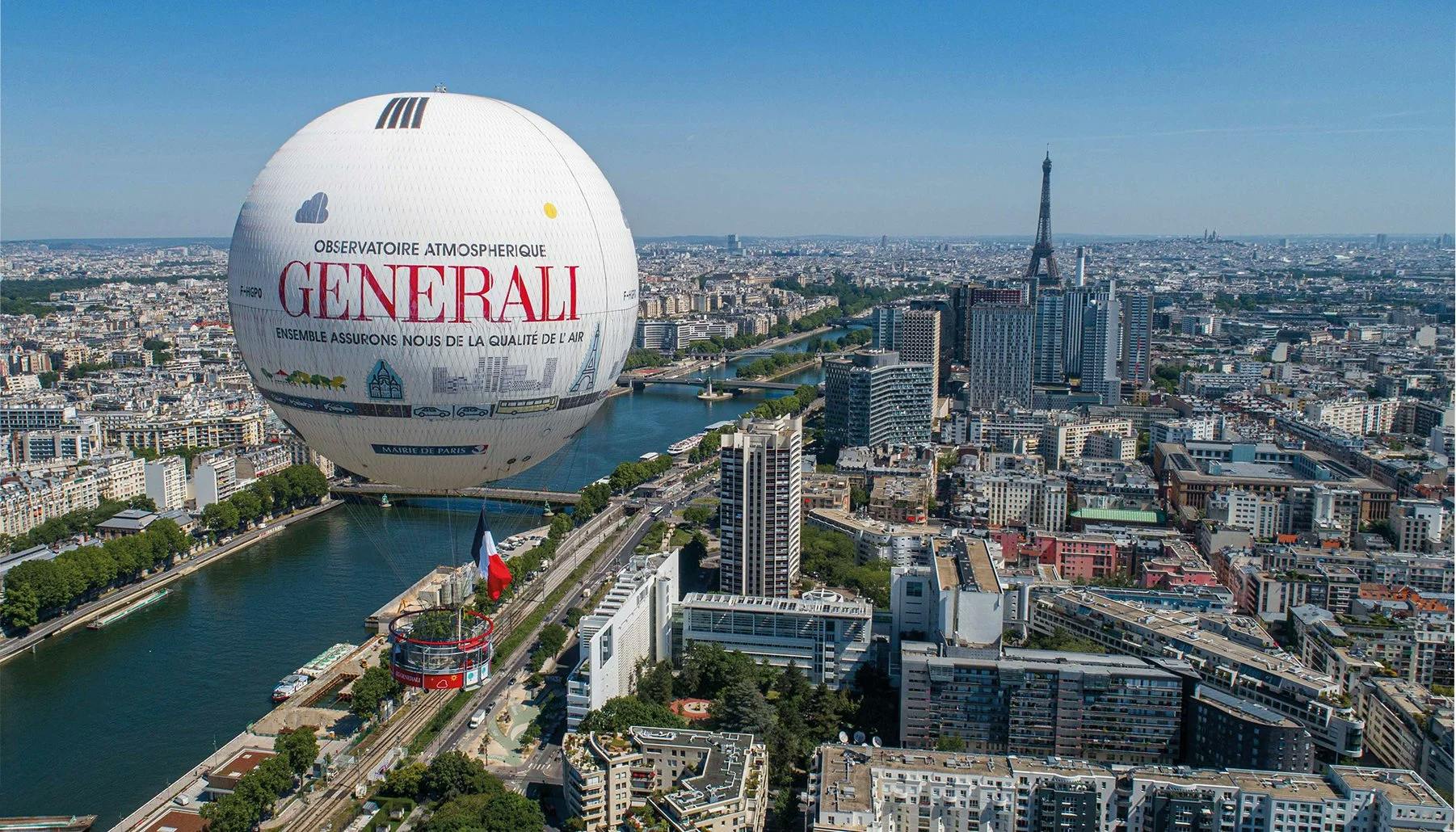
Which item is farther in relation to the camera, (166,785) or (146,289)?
(146,289)

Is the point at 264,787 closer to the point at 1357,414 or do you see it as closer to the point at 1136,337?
the point at 1357,414

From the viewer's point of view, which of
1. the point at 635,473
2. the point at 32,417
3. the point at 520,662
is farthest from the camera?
the point at 32,417

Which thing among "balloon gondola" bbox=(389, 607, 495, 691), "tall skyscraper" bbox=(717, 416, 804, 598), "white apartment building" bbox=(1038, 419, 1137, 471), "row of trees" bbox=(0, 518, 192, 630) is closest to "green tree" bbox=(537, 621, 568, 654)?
"balloon gondola" bbox=(389, 607, 495, 691)

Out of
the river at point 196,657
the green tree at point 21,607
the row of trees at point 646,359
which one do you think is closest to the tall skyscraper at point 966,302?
A: the row of trees at point 646,359

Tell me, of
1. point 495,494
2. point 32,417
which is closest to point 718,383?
point 495,494

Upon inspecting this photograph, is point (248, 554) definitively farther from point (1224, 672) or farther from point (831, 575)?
point (1224, 672)

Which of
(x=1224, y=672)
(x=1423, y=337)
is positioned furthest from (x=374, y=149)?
(x=1423, y=337)

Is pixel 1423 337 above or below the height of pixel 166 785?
above

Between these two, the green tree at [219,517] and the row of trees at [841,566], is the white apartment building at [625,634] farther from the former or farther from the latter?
the green tree at [219,517]
